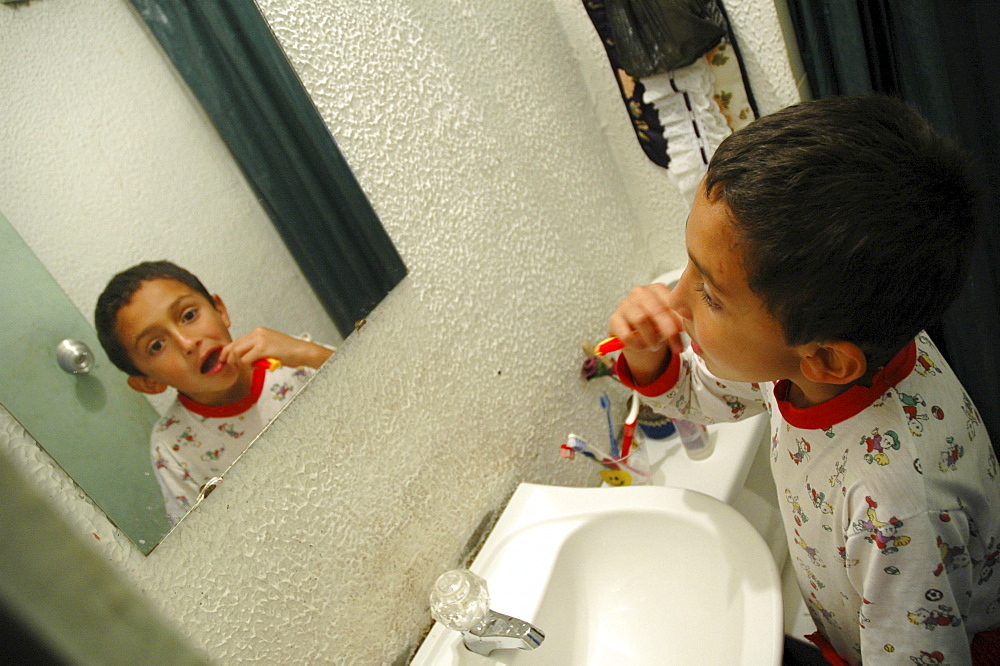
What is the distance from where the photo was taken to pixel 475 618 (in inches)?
28.3

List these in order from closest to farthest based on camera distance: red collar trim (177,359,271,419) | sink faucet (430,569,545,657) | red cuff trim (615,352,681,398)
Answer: red collar trim (177,359,271,419), sink faucet (430,569,545,657), red cuff trim (615,352,681,398)

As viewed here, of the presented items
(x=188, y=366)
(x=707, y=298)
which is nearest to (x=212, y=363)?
(x=188, y=366)

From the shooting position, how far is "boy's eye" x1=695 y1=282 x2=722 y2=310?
614 millimetres

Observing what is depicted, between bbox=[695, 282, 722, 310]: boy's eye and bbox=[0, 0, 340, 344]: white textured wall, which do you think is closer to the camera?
bbox=[0, 0, 340, 344]: white textured wall

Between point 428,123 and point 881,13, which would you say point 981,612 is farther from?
point 428,123

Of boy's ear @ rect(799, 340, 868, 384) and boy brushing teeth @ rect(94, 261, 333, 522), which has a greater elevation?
boy brushing teeth @ rect(94, 261, 333, 522)

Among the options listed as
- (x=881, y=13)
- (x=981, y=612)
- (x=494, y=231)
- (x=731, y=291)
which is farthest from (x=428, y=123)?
(x=981, y=612)

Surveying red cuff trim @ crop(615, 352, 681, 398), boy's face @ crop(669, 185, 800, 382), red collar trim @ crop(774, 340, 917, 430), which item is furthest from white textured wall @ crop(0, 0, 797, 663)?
red collar trim @ crop(774, 340, 917, 430)

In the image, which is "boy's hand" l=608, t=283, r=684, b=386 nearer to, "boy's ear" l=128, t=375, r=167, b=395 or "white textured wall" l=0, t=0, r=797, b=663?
"white textured wall" l=0, t=0, r=797, b=663

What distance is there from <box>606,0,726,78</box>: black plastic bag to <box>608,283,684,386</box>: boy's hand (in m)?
0.48

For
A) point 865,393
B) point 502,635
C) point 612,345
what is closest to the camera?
point 865,393

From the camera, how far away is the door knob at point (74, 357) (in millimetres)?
500

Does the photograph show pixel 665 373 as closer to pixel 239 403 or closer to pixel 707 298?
pixel 707 298

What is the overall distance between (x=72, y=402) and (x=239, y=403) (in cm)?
16
